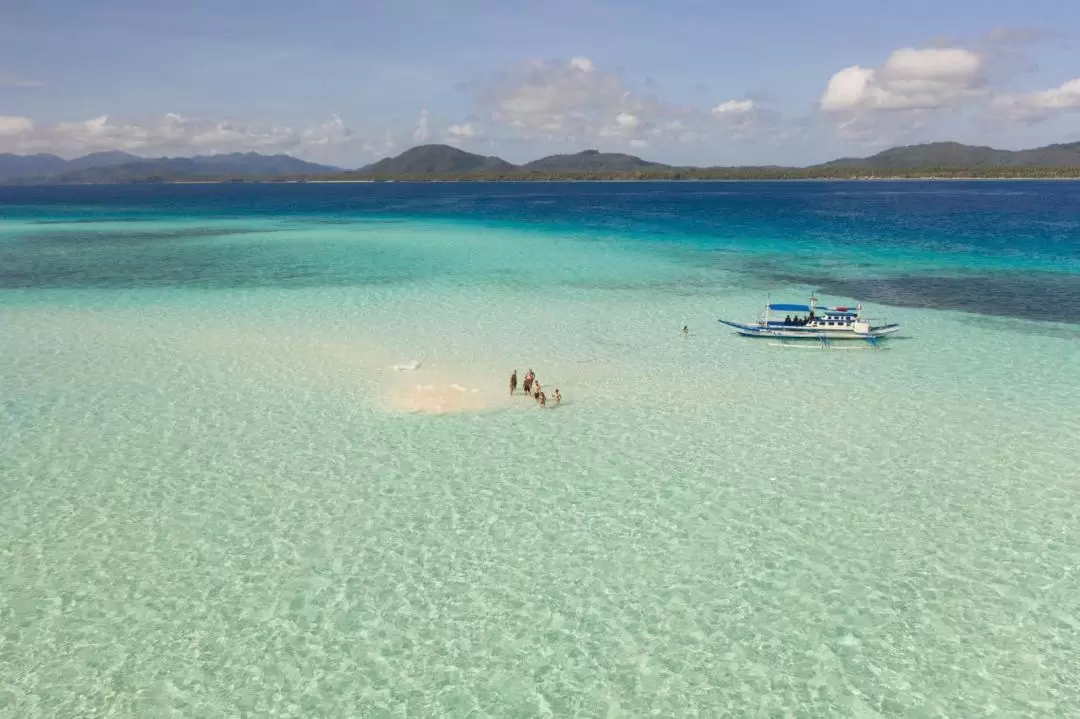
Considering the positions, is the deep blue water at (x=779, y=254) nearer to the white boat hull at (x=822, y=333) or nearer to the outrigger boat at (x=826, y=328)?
the white boat hull at (x=822, y=333)

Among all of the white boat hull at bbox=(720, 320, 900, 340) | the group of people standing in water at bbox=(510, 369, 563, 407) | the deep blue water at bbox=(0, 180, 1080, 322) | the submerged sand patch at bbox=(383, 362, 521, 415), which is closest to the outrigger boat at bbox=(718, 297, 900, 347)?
the white boat hull at bbox=(720, 320, 900, 340)

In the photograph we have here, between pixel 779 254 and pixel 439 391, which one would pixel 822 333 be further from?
pixel 779 254

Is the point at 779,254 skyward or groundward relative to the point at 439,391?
skyward

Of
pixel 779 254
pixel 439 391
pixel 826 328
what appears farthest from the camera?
pixel 779 254

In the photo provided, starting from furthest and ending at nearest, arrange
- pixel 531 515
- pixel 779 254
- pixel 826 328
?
pixel 779 254 → pixel 826 328 → pixel 531 515

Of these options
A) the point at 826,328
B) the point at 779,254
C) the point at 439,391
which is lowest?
the point at 439,391

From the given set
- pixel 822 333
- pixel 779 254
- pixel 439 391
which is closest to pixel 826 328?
pixel 822 333

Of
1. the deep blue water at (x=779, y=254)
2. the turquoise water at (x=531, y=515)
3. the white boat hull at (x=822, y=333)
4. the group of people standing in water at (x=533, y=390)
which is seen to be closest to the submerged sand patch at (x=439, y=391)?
the turquoise water at (x=531, y=515)

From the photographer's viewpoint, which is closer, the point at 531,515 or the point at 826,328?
the point at 531,515

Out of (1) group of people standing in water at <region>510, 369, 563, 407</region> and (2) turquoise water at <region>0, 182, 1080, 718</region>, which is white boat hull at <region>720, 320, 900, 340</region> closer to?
(2) turquoise water at <region>0, 182, 1080, 718</region>

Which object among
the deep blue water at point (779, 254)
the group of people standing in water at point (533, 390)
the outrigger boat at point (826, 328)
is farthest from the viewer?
the deep blue water at point (779, 254)
